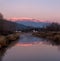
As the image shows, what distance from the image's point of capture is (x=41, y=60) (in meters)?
18.2

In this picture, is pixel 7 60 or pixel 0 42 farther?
pixel 0 42

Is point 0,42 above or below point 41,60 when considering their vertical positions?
below

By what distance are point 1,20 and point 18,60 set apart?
61956 millimetres

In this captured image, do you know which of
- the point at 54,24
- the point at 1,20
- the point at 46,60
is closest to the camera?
the point at 46,60

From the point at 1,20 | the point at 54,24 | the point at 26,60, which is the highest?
the point at 26,60

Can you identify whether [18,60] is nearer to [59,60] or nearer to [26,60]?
[26,60]

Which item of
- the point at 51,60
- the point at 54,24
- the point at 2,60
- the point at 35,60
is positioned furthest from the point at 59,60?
the point at 54,24

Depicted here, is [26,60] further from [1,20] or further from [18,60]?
Answer: [1,20]

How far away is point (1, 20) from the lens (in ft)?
260

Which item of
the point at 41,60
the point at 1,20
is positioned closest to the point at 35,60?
the point at 41,60

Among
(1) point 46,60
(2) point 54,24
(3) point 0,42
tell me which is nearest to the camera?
(1) point 46,60

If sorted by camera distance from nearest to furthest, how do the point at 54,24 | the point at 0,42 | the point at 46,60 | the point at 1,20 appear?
1. the point at 46,60
2. the point at 0,42
3. the point at 1,20
4. the point at 54,24

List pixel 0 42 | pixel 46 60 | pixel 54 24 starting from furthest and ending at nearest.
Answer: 1. pixel 54 24
2. pixel 0 42
3. pixel 46 60

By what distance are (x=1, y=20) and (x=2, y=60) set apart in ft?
202
